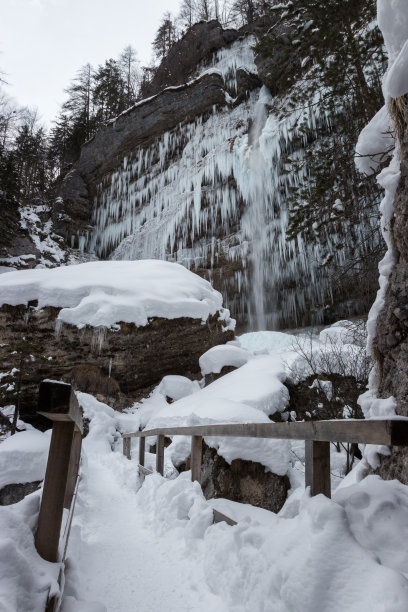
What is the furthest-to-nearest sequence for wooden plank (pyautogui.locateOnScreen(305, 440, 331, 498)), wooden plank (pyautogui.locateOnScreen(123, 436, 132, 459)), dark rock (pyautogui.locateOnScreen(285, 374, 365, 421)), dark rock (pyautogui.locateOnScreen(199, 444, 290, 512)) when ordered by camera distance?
dark rock (pyautogui.locateOnScreen(285, 374, 365, 421)) → wooden plank (pyautogui.locateOnScreen(123, 436, 132, 459)) → dark rock (pyautogui.locateOnScreen(199, 444, 290, 512)) → wooden plank (pyautogui.locateOnScreen(305, 440, 331, 498))

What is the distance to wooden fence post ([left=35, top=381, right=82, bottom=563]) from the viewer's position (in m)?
1.72

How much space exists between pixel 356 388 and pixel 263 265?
1181 cm

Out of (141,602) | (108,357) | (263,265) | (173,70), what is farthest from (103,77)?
(141,602)

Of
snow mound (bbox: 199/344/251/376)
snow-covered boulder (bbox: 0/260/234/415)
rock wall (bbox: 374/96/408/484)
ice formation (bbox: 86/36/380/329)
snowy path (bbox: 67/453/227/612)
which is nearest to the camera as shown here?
snowy path (bbox: 67/453/227/612)

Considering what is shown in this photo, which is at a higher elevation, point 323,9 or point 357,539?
point 323,9

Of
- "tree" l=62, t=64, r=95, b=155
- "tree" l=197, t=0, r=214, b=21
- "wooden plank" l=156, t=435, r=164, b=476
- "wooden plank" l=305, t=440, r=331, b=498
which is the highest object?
"tree" l=197, t=0, r=214, b=21

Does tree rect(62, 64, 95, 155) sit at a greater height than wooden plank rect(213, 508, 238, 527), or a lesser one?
greater

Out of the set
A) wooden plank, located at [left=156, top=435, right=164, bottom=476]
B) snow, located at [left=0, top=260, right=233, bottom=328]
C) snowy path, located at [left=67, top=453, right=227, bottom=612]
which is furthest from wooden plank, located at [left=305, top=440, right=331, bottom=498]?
snow, located at [left=0, top=260, right=233, bottom=328]

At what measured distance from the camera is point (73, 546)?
2875 millimetres

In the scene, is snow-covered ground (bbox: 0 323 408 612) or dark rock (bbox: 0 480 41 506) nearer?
snow-covered ground (bbox: 0 323 408 612)

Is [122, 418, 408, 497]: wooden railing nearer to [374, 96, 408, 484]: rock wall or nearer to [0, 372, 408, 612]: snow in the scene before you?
[0, 372, 408, 612]: snow

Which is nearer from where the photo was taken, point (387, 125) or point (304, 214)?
point (387, 125)

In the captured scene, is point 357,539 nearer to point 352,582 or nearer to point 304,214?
point 352,582

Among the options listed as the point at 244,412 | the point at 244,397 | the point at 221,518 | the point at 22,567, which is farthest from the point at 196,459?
the point at 244,397
